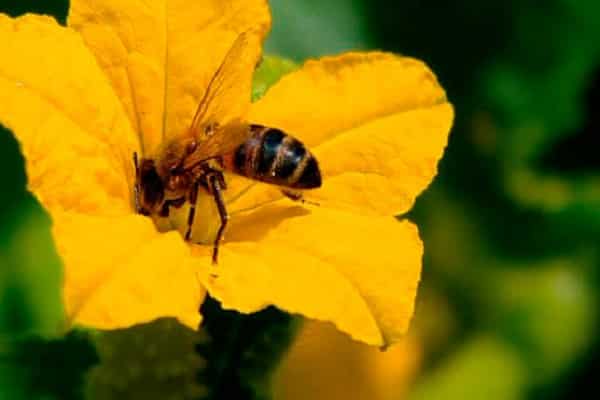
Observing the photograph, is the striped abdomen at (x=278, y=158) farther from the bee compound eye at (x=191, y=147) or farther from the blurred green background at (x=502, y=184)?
the blurred green background at (x=502, y=184)

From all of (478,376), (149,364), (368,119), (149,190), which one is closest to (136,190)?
(149,190)

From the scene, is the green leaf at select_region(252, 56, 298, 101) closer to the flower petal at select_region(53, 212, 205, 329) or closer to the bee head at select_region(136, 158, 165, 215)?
the bee head at select_region(136, 158, 165, 215)

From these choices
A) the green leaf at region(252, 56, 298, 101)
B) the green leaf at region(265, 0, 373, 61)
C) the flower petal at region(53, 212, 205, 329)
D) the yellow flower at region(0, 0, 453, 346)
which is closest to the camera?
the flower petal at region(53, 212, 205, 329)

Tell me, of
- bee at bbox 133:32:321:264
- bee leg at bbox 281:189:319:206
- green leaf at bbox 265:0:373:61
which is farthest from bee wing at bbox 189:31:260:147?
green leaf at bbox 265:0:373:61

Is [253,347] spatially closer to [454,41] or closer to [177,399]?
[177,399]

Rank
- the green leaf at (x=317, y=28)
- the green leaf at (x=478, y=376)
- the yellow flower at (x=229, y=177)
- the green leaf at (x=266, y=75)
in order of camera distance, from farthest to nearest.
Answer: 1. the green leaf at (x=317, y=28)
2. the green leaf at (x=478, y=376)
3. the green leaf at (x=266, y=75)
4. the yellow flower at (x=229, y=177)

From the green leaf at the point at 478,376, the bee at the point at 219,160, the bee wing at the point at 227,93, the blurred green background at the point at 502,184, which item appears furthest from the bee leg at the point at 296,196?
the green leaf at the point at 478,376
